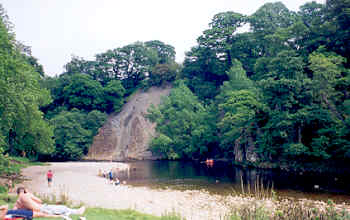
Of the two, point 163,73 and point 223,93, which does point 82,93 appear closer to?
point 163,73

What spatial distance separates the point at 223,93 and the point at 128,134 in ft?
78.0

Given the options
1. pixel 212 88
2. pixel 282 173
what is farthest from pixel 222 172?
pixel 212 88

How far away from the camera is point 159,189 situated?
24.1 meters

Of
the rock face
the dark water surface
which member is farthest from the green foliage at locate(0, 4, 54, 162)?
the rock face

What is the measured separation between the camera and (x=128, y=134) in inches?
2402

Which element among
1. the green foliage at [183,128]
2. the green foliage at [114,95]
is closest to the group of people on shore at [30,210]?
the green foliage at [183,128]

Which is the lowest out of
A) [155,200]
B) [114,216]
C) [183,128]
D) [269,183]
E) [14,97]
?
[155,200]

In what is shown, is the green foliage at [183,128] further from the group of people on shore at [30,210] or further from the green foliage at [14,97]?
the group of people on shore at [30,210]

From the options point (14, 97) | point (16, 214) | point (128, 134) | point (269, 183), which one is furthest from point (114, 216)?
point (128, 134)

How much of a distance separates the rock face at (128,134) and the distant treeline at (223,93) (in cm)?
215

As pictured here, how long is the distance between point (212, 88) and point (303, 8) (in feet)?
69.2

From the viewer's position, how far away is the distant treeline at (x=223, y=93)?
27.9 metres

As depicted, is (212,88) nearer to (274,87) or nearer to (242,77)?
(242,77)

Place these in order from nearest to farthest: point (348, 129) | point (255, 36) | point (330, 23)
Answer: point (348, 129) → point (330, 23) → point (255, 36)
